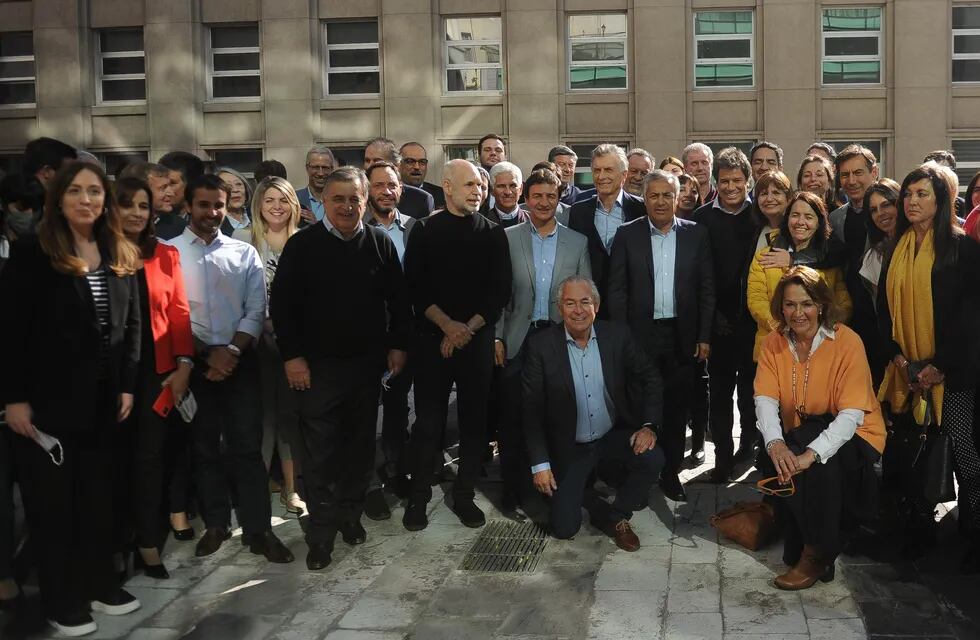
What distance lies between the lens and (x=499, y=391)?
7348 millimetres

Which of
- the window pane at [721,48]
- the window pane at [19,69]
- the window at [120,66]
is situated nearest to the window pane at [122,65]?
the window at [120,66]

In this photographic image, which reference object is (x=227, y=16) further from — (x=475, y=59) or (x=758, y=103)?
(x=758, y=103)

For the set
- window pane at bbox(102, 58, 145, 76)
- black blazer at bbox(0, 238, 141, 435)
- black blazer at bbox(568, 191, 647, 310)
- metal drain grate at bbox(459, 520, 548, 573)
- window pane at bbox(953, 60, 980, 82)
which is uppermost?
window pane at bbox(102, 58, 145, 76)

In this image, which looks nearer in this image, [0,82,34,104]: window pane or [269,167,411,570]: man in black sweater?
[269,167,411,570]: man in black sweater

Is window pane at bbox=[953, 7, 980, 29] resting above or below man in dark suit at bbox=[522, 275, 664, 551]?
above

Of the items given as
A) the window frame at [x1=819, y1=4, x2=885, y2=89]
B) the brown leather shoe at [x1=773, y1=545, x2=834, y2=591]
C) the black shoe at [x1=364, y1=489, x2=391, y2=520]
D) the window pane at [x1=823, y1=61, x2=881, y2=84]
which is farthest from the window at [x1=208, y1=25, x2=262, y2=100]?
the brown leather shoe at [x1=773, y1=545, x2=834, y2=591]

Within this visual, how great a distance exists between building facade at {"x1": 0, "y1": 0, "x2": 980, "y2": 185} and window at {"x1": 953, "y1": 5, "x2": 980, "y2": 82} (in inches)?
1.6

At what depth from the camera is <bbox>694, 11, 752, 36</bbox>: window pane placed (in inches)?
869

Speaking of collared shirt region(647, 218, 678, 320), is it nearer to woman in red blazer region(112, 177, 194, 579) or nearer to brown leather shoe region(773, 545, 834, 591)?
brown leather shoe region(773, 545, 834, 591)

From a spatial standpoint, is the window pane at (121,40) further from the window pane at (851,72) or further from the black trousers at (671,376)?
the black trousers at (671,376)

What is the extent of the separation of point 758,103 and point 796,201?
1588 cm

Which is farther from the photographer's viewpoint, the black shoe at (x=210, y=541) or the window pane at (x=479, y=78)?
the window pane at (x=479, y=78)

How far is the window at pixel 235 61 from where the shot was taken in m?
23.3

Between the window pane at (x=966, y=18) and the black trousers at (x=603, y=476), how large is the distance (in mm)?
18508
